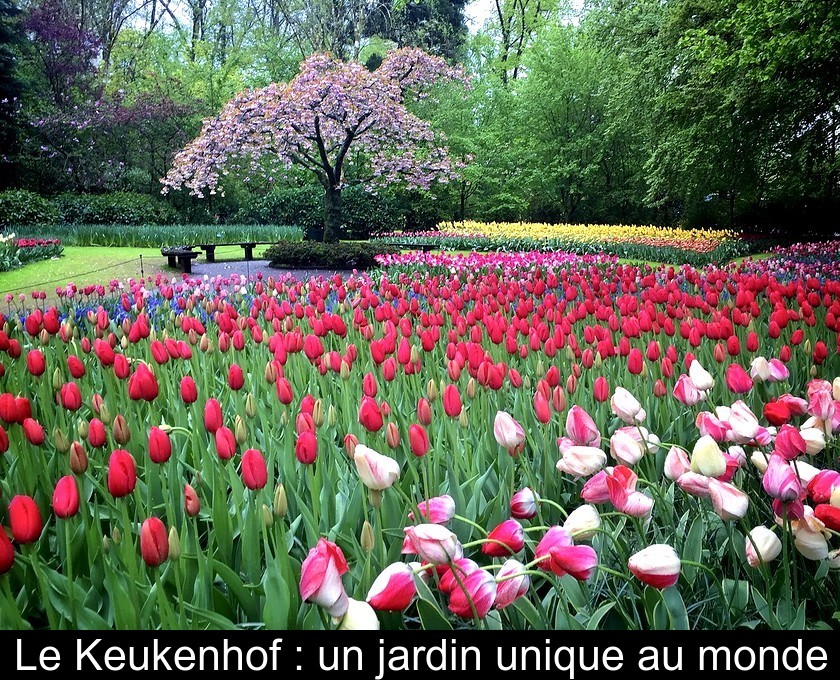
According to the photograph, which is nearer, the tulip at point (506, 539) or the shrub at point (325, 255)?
the tulip at point (506, 539)

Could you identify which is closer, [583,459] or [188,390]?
[583,459]

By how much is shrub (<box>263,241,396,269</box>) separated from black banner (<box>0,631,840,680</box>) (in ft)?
32.4

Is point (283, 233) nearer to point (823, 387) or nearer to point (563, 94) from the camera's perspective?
point (563, 94)

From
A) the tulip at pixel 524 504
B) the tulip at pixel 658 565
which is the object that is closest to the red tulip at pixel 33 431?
the tulip at pixel 524 504

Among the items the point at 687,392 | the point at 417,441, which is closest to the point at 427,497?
the point at 417,441

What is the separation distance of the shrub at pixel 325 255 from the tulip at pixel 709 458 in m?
9.87

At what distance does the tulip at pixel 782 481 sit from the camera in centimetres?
105

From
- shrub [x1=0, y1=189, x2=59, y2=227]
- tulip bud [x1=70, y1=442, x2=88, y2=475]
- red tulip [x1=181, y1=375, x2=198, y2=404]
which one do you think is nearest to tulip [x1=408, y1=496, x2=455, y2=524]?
tulip bud [x1=70, y1=442, x2=88, y2=475]

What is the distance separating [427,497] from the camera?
1.54 metres

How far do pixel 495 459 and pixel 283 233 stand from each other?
52.9ft

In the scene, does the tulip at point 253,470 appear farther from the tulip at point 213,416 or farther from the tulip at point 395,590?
the tulip at point 395,590

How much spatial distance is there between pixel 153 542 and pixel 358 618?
0.38m

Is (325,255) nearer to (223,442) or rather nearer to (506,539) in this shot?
(223,442)

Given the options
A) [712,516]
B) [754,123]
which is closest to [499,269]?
[712,516]
